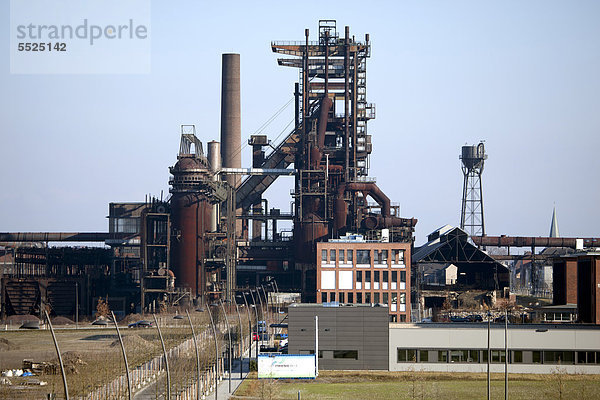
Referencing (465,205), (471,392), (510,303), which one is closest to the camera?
(471,392)

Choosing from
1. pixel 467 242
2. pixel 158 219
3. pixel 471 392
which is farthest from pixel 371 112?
pixel 471 392

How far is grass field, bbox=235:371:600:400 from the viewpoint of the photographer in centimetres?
A: 6281

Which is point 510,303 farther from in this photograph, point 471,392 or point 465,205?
point 471,392

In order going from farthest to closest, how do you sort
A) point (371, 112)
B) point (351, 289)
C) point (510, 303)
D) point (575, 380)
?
point (371, 112) < point (510, 303) < point (351, 289) < point (575, 380)

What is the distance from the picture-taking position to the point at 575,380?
229 feet

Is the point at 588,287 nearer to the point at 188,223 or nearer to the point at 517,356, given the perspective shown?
the point at 517,356

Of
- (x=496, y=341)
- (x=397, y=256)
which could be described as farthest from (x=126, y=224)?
(x=496, y=341)

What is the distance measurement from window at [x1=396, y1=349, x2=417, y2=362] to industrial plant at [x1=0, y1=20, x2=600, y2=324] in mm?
30845

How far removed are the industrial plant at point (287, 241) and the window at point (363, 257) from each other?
12 centimetres

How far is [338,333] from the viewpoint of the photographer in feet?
252

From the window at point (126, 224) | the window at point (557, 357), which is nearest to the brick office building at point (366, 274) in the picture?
the window at point (557, 357)

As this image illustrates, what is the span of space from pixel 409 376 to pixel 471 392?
8.47 metres

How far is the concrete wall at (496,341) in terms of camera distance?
244 ft

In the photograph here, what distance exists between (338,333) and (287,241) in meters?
63.7
